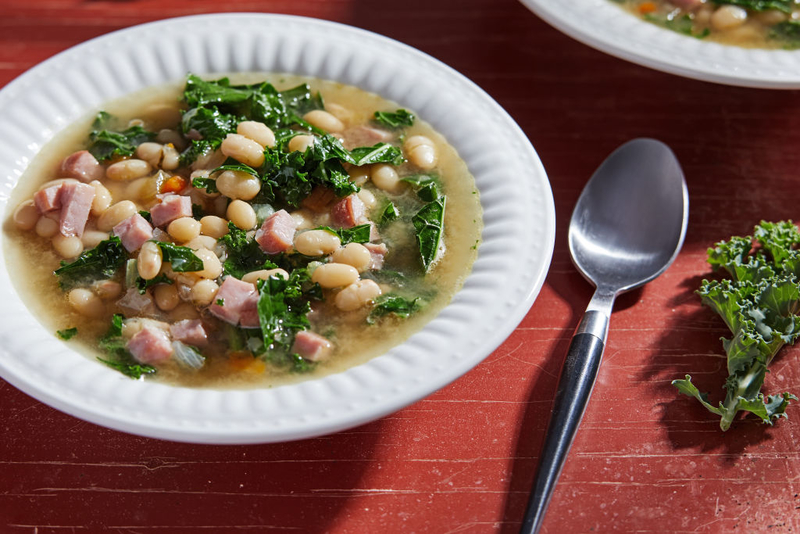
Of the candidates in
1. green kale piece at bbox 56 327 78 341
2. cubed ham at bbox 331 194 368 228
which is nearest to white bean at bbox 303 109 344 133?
cubed ham at bbox 331 194 368 228

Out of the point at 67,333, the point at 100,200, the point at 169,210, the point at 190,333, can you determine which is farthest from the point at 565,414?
the point at 100,200

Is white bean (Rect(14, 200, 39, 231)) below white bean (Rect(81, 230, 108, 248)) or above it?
above

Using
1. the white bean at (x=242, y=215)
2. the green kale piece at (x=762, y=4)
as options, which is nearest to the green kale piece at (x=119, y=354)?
the white bean at (x=242, y=215)

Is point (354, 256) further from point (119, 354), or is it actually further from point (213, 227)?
point (119, 354)

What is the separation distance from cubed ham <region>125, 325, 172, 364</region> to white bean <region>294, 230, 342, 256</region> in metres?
0.59

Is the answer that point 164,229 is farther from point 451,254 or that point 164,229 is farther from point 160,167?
point 451,254

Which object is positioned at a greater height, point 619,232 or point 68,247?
point 68,247

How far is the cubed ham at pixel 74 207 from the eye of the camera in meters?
2.93

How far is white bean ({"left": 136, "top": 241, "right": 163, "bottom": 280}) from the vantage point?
8.86 ft

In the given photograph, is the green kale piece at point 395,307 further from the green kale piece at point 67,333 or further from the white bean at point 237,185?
the green kale piece at point 67,333

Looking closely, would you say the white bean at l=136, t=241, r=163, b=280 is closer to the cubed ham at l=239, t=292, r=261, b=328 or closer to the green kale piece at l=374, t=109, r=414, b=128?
the cubed ham at l=239, t=292, r=261, b=328

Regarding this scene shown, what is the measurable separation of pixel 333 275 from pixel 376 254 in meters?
0.24

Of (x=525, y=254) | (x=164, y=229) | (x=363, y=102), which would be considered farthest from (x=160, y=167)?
(x=525, y=254)

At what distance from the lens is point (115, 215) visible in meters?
2.97
